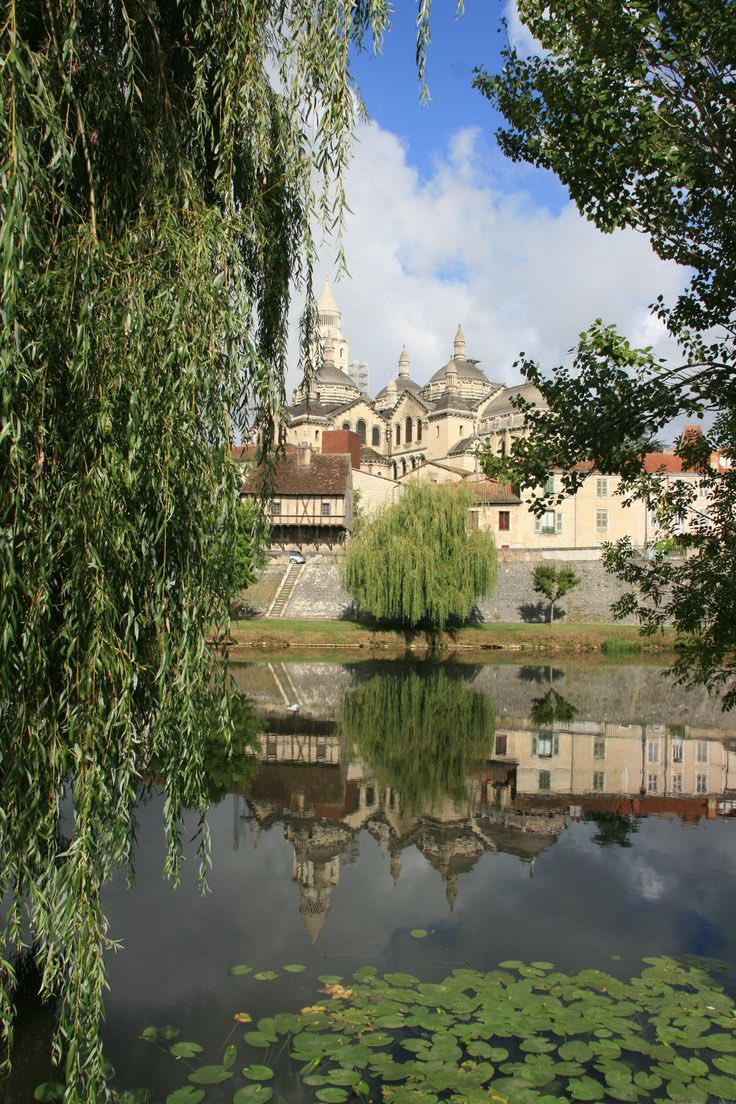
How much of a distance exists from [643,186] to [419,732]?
42.0 ft

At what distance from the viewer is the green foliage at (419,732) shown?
541 inches

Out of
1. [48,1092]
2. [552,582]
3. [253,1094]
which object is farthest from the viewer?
[552,582]

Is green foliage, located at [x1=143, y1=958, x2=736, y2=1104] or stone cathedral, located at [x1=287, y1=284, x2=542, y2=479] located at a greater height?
stone cathedral, located at [x1=287, y1=284, x2=542, y2=479]

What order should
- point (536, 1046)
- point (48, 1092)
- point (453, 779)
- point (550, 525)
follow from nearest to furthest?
point (48, 1092)
point (536, 1046)
point (453, 779)
point (550, 525)

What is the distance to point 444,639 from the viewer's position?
3453 centimetres

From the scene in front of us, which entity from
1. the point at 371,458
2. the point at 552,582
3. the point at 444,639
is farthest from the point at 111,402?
the point at 371,458

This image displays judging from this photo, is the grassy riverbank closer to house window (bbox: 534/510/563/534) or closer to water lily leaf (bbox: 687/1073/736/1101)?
house window (bbox: 534/510/563/534)

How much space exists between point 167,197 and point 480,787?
11.0 metres

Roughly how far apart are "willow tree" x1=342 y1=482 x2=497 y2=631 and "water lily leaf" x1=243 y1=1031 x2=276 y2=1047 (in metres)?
27.1

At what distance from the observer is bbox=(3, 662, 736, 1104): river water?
6.94 meters

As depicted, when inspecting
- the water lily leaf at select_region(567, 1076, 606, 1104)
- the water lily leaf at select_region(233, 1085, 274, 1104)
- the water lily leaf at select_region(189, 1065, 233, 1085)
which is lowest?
the water lily leaf at select_region(189, 1065, 233, 1085)

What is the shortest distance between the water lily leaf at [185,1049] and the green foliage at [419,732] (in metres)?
6.60

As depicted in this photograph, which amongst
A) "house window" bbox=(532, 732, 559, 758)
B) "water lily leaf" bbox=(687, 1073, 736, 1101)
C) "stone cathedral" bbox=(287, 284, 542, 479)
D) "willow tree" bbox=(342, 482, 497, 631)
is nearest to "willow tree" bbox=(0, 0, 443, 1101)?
"water lily leaf" bbox=(687, 1073, 736, 1101)

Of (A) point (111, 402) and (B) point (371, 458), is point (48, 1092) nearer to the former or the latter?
(A) point (111, 402)
